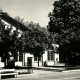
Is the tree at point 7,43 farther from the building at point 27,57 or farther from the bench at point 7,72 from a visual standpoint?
the building at point 27,57

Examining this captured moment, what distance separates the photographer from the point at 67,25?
153 feet

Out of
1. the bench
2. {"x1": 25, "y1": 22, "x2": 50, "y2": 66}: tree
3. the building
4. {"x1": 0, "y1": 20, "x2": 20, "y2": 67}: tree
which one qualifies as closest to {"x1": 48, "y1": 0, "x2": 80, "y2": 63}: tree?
{"x1": 25, "y1": 22, "x2": 50, "y2": 66}: tree

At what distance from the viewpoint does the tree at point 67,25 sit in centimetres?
4234

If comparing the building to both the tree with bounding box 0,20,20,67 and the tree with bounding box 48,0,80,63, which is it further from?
the tree with bounding box 0,20,20,67

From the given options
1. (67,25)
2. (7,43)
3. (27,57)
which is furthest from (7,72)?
(27,57)

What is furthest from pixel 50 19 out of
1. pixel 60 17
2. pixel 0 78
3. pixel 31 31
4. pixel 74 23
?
pixel 0 78

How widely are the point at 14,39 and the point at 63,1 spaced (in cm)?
2085

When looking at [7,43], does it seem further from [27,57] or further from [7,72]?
[27,57]

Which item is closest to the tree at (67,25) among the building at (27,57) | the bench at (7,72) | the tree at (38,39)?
the tree at (38,39)

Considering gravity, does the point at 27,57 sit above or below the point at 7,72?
above

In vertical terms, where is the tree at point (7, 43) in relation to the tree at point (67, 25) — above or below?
below

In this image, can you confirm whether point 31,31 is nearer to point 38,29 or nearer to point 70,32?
point 38,29

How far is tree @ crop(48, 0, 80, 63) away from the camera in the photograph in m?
42.3

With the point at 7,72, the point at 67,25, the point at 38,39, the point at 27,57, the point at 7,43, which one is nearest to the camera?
the point at 7,72
